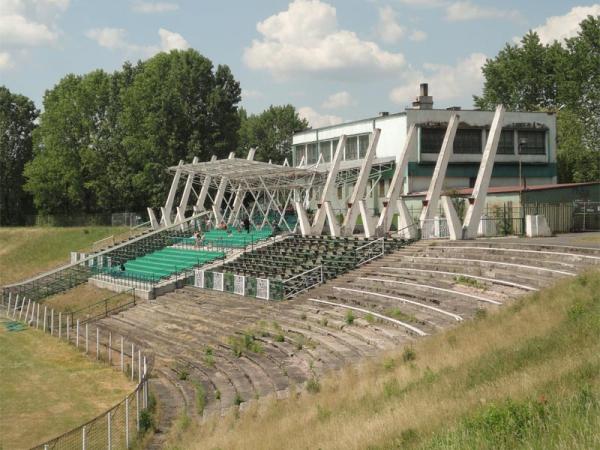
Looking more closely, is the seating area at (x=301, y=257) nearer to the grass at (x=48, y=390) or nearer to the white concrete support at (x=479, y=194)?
the white concrete support at (x=479, y=194)

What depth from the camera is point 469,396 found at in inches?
392

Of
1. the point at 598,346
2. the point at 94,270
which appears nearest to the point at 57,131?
the point at 94,270

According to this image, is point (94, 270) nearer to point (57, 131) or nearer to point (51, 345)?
point (51, 345)

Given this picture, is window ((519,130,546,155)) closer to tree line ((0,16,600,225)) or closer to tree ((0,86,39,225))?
tree line ((0,16,600,225))

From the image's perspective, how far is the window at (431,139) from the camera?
4428cm

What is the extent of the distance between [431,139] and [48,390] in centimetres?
3057

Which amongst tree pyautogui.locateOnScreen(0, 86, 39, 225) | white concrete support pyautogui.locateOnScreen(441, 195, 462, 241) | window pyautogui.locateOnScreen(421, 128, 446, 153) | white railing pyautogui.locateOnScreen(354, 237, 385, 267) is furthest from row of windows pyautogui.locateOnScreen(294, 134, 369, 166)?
tree pyautogui.locateOnScreen(0, 86, 39, 225)

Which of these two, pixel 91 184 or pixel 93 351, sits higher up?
pixel 91 184

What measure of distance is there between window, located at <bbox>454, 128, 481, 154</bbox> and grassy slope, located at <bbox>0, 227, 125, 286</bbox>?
31290mm

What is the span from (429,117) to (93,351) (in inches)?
1067

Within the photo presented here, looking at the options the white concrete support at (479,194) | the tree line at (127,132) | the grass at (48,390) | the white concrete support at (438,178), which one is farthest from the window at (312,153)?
the grass at (48,390)

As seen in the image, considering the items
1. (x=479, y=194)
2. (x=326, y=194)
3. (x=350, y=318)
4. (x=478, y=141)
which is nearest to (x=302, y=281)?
(x=350, y=318)

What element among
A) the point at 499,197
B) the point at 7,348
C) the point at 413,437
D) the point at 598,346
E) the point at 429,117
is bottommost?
the point at 7,348

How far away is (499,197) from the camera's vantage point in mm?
31156
